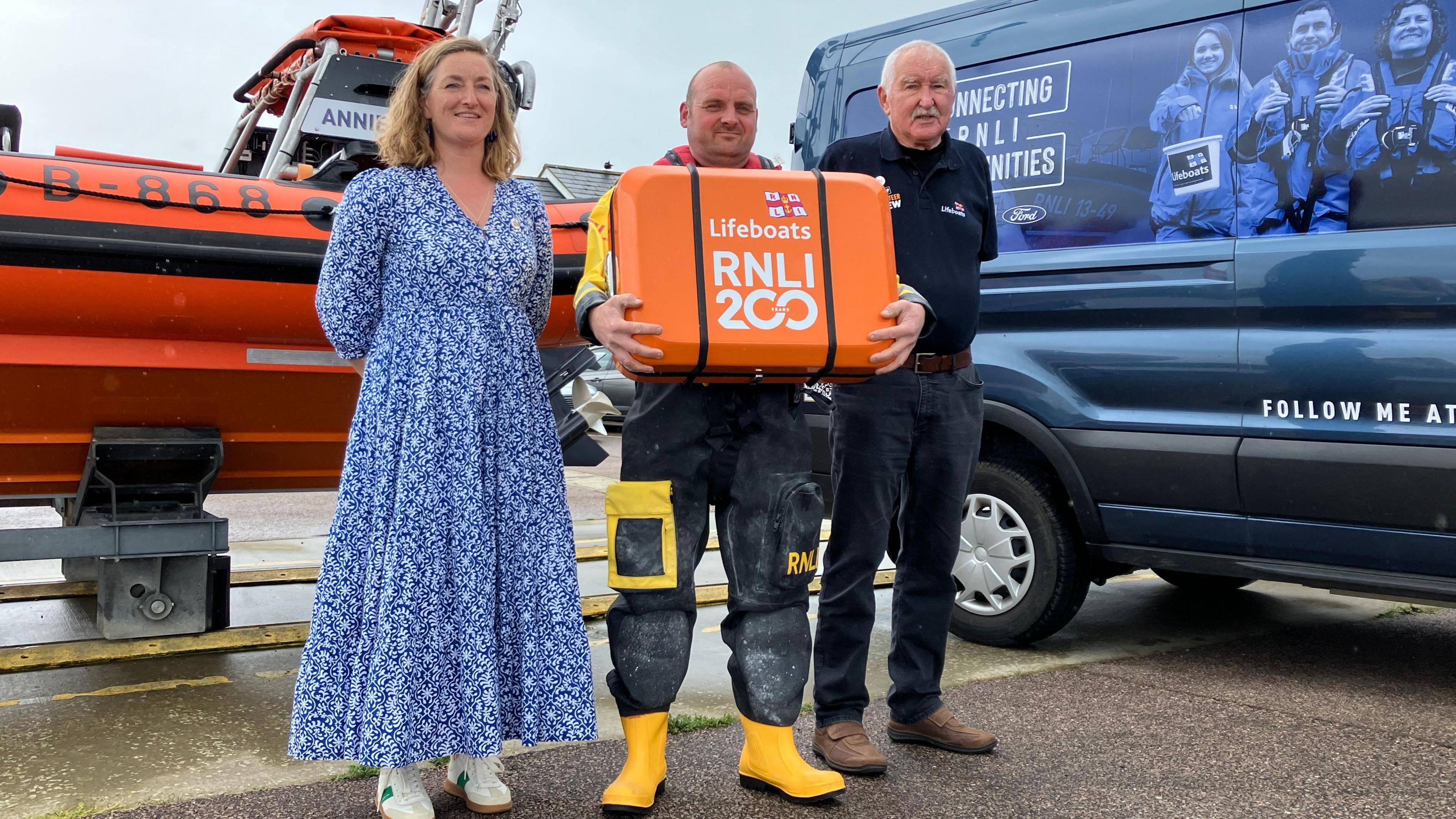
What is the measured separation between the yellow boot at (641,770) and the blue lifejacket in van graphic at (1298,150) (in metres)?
2.29

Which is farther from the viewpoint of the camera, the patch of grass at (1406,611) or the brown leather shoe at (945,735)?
the patch of grass at (1406,611)

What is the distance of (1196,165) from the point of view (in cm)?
383

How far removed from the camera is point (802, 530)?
9.27 feet

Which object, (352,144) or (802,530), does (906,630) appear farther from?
(352,144)

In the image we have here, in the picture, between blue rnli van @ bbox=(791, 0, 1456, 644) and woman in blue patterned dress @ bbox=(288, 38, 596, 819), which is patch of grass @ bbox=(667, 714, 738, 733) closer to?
woman in blue patterned dress @ bbox=(288, 38, 596, 819)

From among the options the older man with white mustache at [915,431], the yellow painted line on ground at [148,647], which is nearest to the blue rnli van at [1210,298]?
the yellow painted line on ground at [148,647]

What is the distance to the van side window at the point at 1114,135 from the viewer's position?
12.5ft

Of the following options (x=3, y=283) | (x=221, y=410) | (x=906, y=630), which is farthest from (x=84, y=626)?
(x=906, y=630)

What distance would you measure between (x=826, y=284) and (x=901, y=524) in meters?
0.92

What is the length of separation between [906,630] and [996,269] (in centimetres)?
148

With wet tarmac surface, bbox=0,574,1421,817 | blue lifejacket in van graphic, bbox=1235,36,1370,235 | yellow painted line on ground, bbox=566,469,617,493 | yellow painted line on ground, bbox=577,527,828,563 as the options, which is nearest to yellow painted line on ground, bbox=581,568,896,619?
wet tarmac surface, bbox=0,574,1421,817

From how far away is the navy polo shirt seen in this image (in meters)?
3.16

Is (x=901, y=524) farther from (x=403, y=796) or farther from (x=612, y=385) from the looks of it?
(x=612, y=385)

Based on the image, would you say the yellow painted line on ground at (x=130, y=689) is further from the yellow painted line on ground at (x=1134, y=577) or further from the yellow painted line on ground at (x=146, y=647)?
the yellow painted line on ground at (x=1134, y=577)
